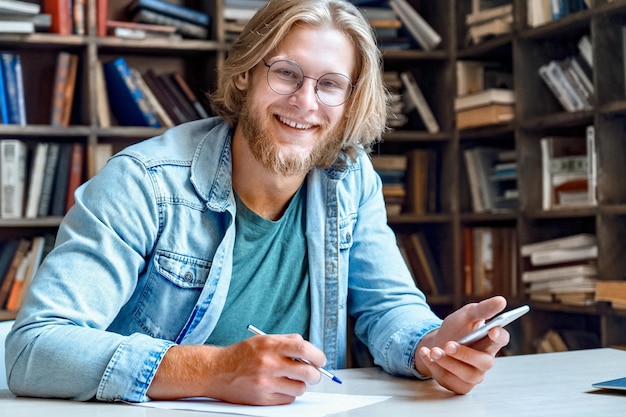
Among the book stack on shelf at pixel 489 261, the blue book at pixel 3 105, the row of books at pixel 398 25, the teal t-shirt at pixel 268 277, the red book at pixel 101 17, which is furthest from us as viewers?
the row of books at pixel 398 25

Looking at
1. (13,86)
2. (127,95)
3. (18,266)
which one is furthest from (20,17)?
(18,266)

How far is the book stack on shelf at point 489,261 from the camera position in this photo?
3477mm

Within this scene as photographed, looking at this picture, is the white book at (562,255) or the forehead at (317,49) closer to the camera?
the forehead at (317,49)

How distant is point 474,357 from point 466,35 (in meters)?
2.66

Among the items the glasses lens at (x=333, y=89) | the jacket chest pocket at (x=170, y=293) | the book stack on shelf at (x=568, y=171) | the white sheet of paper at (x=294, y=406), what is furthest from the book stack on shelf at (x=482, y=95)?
the white sheet of paper at (x=294, y=406)

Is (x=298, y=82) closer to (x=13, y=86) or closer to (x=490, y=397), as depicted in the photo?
(x=490, y=397)

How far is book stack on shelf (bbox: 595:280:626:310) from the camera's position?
2.80 metres

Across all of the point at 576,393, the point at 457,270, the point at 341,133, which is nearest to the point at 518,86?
the point at 457,270

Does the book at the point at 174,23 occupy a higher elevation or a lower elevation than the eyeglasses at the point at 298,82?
higher

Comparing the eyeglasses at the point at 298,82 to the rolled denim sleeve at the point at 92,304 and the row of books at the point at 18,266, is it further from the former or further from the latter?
the row of books at the point at 18,266

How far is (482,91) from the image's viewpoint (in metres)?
3.54

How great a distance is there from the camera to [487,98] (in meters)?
3.38

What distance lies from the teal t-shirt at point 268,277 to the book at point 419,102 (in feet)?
6.93

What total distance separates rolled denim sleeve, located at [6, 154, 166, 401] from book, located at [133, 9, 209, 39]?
2.07m
